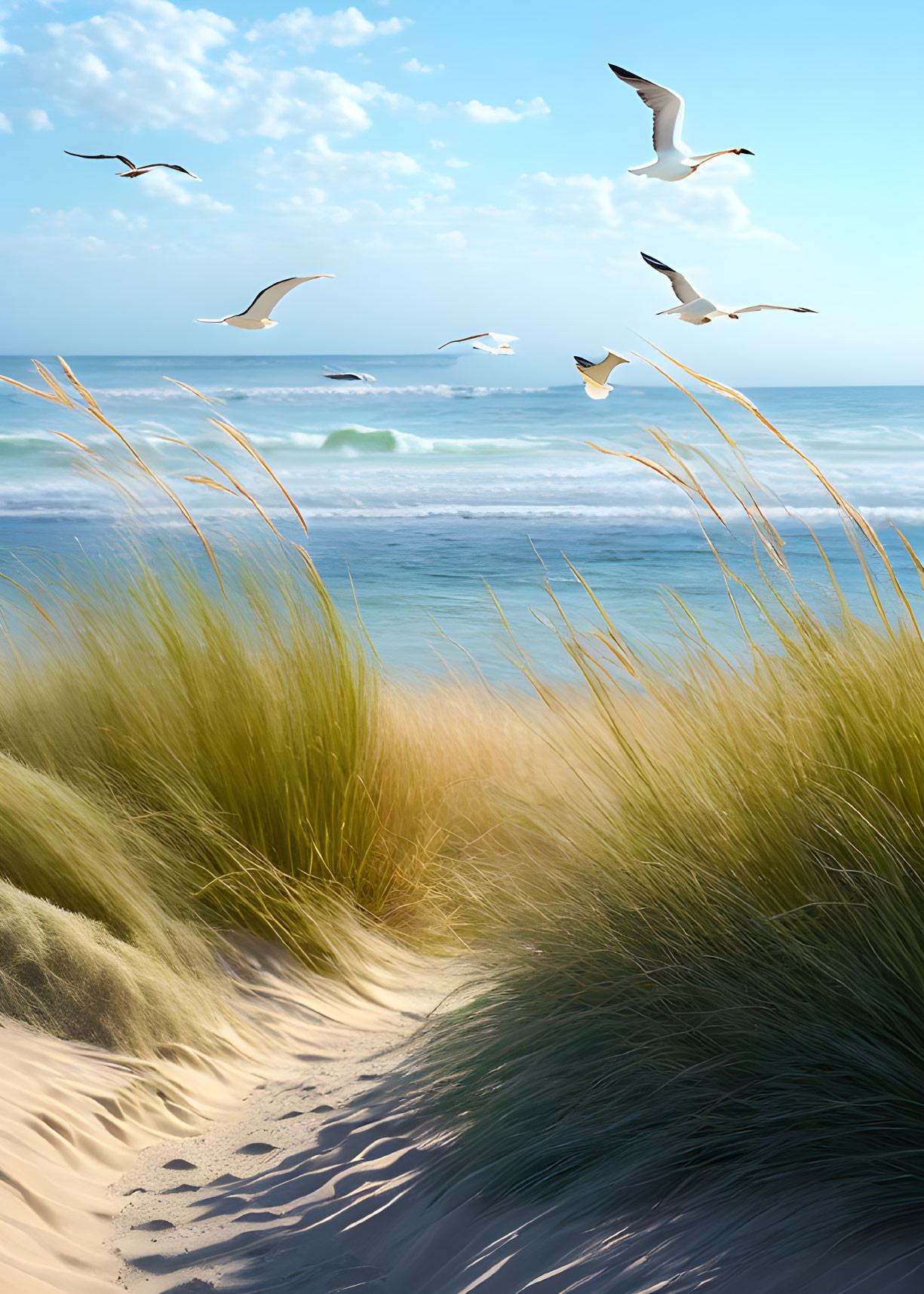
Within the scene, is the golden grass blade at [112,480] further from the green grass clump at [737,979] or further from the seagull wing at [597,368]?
the green grass clump at [737,979]

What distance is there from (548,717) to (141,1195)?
87.5 inches

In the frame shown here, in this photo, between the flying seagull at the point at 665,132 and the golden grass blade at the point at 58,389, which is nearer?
the flying seagull at the point at 665,132

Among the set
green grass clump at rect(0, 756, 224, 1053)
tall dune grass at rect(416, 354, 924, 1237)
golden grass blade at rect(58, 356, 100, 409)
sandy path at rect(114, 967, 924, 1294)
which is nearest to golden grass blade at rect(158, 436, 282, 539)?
golden grass blade at rect(58, 356, 100, 409)

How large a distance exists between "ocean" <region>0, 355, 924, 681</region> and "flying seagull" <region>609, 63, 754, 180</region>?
46.7 inches

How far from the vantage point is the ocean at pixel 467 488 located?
921 cm

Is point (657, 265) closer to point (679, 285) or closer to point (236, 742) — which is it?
A: point (679, 285)

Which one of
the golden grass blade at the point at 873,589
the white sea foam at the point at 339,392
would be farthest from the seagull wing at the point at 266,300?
the white sea foam at the point at 339,392

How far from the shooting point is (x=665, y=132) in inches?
109

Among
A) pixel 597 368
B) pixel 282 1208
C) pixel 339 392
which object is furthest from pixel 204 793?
pixel 339 392

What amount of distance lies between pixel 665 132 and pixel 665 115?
0.18ft

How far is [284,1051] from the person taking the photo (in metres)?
2.58

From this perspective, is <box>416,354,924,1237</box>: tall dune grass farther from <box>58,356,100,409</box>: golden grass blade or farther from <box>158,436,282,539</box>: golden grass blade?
<box>58,356,100,409</box>: golden grass blade

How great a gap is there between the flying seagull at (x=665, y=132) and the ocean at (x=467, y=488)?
1.19 metres

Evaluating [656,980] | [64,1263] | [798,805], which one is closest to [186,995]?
[64,1263]
